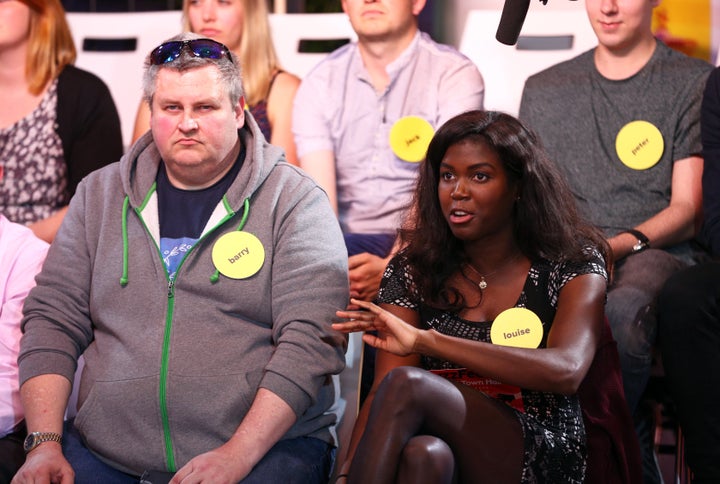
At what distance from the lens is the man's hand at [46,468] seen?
2.20 meters

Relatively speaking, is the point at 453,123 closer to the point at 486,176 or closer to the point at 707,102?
the point at 486,176

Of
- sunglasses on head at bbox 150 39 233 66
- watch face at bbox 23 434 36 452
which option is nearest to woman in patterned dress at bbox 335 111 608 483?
sunglasses on head at bbox 150 39 233 66

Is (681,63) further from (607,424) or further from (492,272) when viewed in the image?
A: (607,424)

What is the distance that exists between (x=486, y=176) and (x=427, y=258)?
0.24m

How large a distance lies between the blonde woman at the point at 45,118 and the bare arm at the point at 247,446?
3.89 ft

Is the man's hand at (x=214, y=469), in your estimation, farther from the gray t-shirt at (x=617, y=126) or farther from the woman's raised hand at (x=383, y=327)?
the gray t-shirt at (x=617, y=126)

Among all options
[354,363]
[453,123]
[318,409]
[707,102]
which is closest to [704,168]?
[707,102]

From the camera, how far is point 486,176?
2.38m

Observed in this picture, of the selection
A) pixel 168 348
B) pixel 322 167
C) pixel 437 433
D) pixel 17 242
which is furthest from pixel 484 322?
pixel 17 242

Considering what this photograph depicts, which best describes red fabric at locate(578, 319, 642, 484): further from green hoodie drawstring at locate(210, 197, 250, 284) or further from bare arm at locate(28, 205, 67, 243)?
bare arm at locate(28, 205, 67, 243)

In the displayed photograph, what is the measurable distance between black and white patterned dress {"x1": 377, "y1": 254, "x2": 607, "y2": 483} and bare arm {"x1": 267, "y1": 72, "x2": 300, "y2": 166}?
1.05 m

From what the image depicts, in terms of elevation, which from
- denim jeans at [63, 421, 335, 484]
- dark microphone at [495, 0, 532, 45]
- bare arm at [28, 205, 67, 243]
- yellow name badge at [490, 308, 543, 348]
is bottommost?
denim jeans at [63, 421, 335, 484]

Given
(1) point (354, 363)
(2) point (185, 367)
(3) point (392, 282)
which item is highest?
(3) point (392, 282)

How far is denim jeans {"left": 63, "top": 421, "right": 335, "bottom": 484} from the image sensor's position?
2.24m
